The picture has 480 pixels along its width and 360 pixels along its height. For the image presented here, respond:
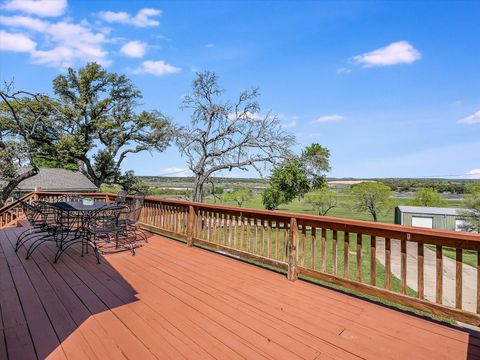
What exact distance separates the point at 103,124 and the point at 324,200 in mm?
20763

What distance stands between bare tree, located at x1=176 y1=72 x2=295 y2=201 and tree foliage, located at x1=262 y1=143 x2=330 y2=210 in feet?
4.42

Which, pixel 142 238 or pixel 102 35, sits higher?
pixel 102 35

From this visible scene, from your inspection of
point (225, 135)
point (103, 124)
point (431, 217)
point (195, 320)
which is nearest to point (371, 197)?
point (431, 217)

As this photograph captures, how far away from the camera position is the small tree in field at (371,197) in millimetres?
26891

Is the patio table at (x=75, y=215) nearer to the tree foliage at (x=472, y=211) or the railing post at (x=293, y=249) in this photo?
the railing post at (x=293, y=249)

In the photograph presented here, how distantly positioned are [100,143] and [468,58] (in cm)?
2454

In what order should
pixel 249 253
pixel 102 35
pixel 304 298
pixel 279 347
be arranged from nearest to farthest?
pixel 279 347, pixel 304 298, pixel 249 253, pixel 102 35

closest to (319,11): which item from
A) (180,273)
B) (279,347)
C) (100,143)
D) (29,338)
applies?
(180,273)

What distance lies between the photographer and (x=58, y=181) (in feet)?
71.4

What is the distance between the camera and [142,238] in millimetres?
5488

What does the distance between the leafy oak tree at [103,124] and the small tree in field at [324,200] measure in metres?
15.0

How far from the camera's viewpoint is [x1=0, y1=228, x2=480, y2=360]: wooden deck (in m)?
1.86

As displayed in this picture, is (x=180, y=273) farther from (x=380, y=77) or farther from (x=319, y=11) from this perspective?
(x=380, y=77)

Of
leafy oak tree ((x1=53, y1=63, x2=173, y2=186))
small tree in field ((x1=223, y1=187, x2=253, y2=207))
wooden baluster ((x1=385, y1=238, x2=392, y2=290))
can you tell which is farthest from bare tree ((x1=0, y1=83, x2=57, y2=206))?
small tree in field ((x1=223, y1=187, x2=253, y2=207))
